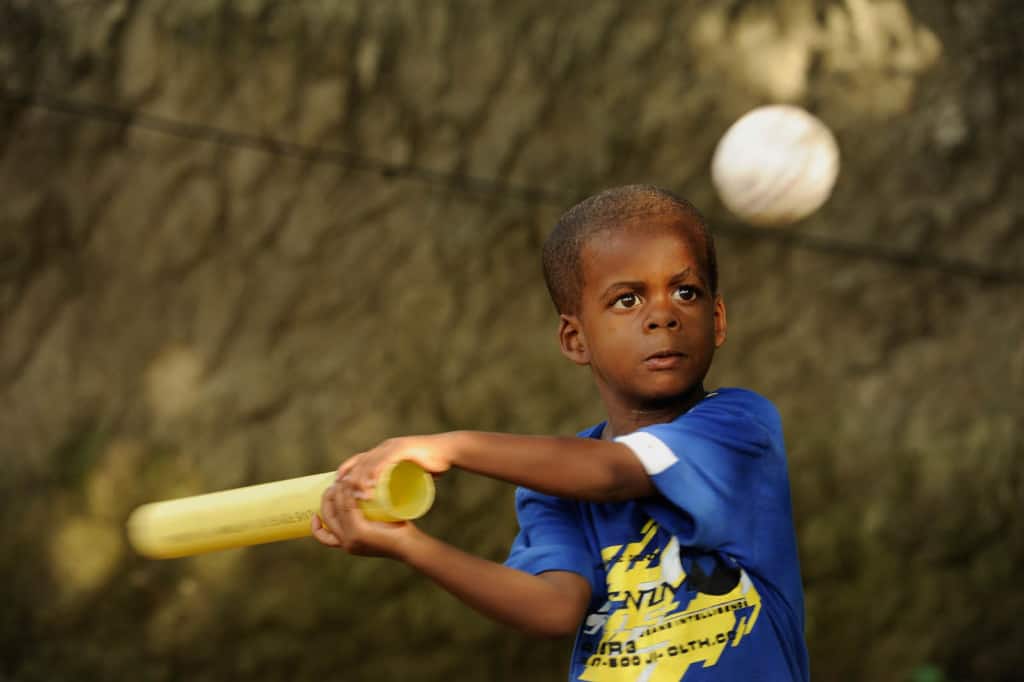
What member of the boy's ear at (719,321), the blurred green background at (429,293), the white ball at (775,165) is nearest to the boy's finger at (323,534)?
the boy's ear at (719,321)

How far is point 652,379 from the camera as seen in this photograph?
6.23 feet

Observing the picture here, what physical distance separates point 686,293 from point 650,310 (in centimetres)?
7

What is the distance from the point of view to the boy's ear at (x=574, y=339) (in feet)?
6.64

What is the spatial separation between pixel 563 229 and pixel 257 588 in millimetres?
1914

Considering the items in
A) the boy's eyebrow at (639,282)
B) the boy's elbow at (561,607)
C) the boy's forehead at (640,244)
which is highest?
the boy's forehead at (640,244)

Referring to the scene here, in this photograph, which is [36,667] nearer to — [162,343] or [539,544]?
[162,343]

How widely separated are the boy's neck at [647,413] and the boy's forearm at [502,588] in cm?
28

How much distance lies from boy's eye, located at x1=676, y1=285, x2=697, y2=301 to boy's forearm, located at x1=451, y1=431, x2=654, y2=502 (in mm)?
277

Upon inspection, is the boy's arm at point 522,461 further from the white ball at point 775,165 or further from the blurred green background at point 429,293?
the white ball at point 775,165

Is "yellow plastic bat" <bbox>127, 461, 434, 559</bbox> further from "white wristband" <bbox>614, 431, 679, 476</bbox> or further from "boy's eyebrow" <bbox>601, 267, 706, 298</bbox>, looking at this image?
"boy's eyebrow" <bbox>601, 267, 706, 298</bbox>

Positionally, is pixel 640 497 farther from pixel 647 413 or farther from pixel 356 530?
pixel 356 530

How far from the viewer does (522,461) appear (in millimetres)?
1670

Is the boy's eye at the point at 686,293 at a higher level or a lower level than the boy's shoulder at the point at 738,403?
higher

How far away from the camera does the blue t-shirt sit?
1.79 m
